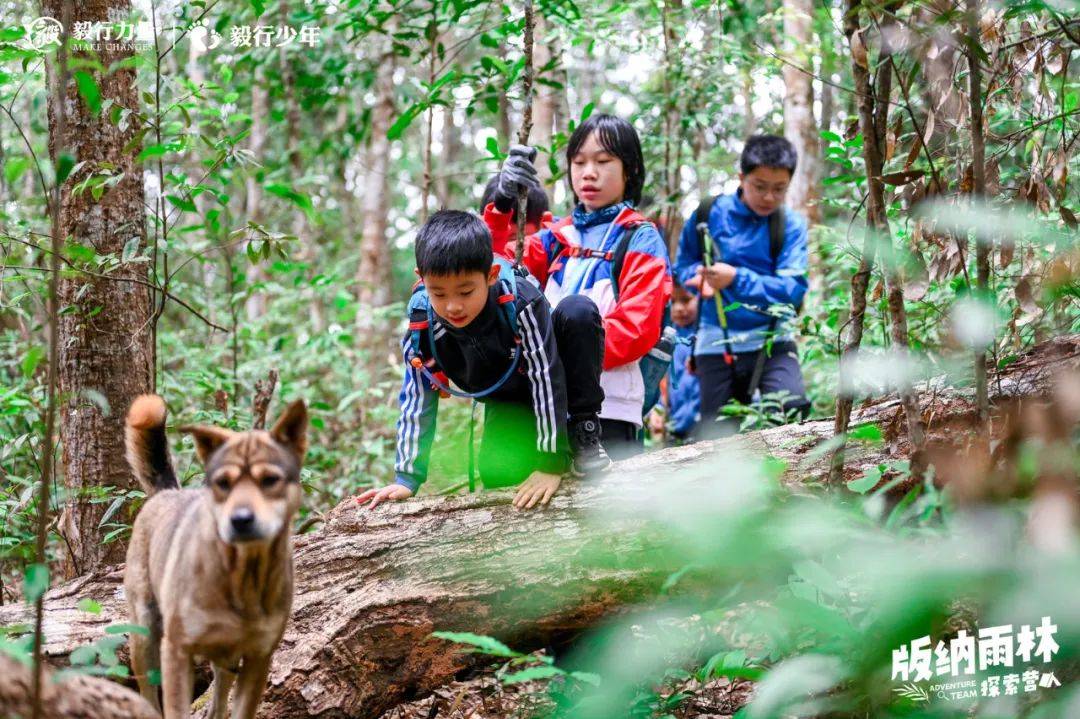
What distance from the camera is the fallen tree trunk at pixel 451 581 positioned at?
3930 millimetres

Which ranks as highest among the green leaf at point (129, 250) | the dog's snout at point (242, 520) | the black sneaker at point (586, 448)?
the green leaf at point (129, 250)

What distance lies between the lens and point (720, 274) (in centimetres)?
664

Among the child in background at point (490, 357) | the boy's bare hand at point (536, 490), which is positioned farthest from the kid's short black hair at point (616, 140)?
the boy's bare hand at point (536, 490)

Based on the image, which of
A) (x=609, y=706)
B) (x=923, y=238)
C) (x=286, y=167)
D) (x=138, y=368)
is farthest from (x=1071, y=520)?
(x=286, y=167)

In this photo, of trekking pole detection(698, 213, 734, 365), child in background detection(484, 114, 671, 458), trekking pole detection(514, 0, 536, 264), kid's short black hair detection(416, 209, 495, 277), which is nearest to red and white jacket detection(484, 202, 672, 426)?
child in background detection(484, 114, 671, 458)

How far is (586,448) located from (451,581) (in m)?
0.93

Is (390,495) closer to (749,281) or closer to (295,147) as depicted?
(749,281)

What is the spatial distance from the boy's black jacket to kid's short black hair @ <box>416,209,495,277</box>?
0.89 feet

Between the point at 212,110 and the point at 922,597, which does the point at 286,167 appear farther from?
the point at 922,597

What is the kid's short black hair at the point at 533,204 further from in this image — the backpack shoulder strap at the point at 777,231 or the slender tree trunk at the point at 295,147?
the slender tree trunk at the point at 295,147

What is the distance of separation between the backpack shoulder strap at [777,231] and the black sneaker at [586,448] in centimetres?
304

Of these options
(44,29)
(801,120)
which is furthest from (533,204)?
(801,120)

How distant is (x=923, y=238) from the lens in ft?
12.7

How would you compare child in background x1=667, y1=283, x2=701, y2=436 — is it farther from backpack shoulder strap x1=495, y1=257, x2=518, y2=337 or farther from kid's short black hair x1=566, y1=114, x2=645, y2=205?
backpack shoulder strap x1=495, y1=257, x2=518, y2=337
